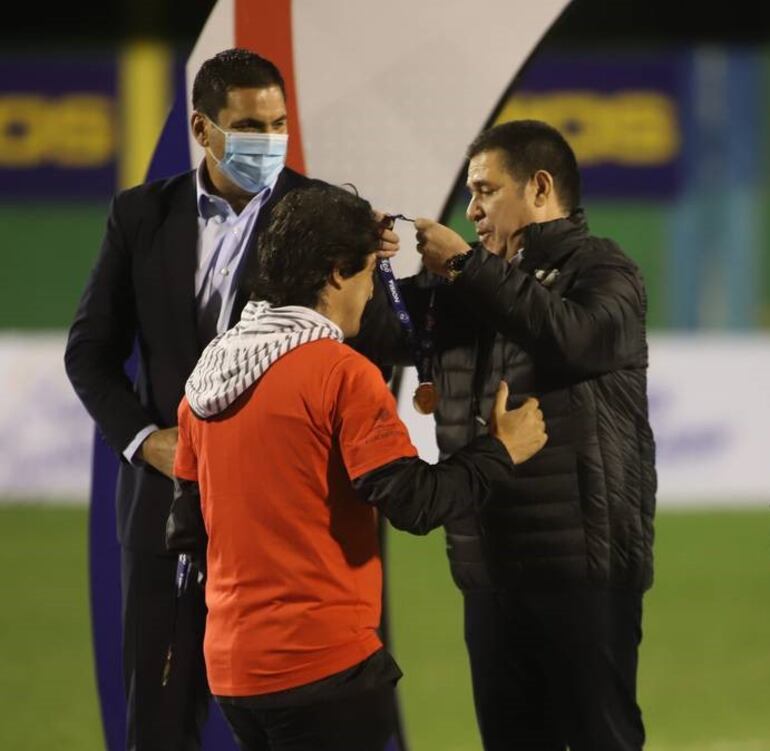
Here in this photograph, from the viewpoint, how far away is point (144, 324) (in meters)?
3.04

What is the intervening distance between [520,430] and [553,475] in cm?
33

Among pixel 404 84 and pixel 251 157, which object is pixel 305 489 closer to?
pixel 251 157

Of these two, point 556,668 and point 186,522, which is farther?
point 556,668

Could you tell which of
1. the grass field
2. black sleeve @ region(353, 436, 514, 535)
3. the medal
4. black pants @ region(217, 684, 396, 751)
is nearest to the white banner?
the grass field

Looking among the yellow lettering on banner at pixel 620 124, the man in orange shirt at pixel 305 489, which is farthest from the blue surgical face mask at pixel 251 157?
the yellow lettering on banner at pixel 620 124

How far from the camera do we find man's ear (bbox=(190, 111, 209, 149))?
308 cm

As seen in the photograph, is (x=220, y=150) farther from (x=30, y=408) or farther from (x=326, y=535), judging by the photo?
(x=30, y=408)

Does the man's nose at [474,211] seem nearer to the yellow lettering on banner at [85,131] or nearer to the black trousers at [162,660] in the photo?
the black trousers at [162,660]

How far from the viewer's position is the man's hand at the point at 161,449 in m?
2.96

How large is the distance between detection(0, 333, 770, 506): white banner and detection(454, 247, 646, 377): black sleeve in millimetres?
→ 6427

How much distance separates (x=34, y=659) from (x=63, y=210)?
10977 millimetres

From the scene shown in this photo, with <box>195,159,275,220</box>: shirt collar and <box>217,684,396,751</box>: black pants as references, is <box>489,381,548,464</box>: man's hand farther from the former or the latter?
<box>195,159,275,220</box>: shirt collar

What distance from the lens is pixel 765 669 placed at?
5742 millimetres

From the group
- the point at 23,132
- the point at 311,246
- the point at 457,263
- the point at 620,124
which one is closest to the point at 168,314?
the point at 457,263
